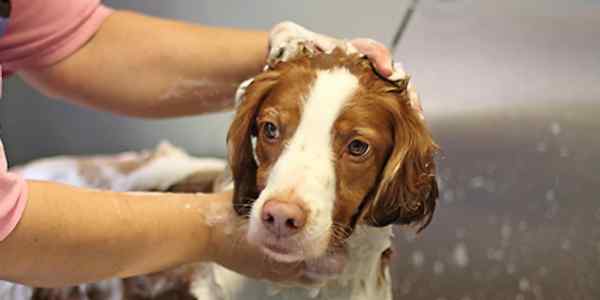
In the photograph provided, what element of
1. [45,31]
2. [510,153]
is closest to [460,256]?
[510,153]

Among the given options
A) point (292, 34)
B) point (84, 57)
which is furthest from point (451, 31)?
point (84, 57)

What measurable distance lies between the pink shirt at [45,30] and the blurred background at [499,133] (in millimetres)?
219

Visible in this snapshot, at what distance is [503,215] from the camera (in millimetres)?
945

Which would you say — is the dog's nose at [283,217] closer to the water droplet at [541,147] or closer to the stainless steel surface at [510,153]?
the stainless steel surface at [510,153]

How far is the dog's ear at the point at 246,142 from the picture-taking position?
0.75 m

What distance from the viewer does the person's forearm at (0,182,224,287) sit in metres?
0.67

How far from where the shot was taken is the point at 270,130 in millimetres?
714

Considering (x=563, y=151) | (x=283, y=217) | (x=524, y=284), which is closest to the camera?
(x=283, y=217)

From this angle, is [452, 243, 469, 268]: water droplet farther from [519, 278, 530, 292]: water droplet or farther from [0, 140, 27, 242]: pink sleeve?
[0, 140, 27, 242]: pink sleeve

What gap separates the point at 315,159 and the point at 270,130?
0.06m

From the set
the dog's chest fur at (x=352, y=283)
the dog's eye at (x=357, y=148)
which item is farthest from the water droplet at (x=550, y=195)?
the dog's eye at (x=357, y=148)

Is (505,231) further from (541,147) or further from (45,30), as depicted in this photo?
(45,30)

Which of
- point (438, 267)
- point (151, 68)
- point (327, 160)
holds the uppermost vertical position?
point (327, 160)

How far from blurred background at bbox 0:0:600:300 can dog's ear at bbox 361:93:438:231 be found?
4.3 inches
